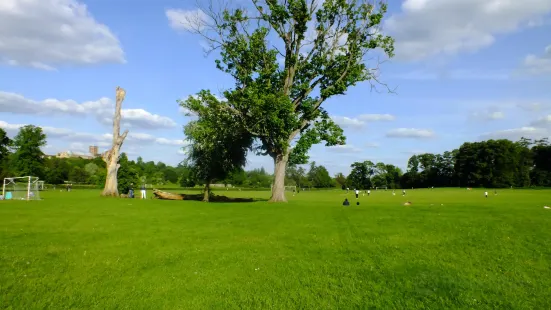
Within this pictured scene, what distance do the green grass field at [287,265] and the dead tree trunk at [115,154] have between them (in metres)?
30.2

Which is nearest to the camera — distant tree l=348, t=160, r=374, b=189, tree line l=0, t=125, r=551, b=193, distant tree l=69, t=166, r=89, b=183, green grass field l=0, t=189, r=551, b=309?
green grass field l=0, t=189, r=551, b=309

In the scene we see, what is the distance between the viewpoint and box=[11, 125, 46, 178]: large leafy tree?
94.2 metres

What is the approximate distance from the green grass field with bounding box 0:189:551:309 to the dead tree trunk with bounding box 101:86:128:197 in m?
30.2

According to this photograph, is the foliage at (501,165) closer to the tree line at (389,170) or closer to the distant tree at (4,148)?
the tree line at (389,170)

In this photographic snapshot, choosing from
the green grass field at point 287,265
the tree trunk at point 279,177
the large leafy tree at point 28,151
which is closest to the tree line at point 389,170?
the large leafy tree at point 28,151

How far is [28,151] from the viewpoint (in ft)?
315

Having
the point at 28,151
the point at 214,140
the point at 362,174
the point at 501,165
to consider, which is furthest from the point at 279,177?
the point at 362,174

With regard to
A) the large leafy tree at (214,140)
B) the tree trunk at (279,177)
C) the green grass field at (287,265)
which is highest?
the large leafy tree at (214,140)

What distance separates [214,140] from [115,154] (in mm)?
13835

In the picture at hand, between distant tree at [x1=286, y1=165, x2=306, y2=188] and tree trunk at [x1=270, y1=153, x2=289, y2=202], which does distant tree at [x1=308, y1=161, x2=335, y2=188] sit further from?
tree trunk at [x1=270, y1=153, x2=289, y2=202]

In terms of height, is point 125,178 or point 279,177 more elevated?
point 125,178

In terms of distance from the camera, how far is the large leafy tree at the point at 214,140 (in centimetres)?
3634

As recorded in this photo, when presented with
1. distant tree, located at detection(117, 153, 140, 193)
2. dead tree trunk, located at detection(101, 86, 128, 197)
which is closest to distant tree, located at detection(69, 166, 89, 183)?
distant tree, located at detection(117, 153, 140, 193)

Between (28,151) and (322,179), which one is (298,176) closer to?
(322,179)
